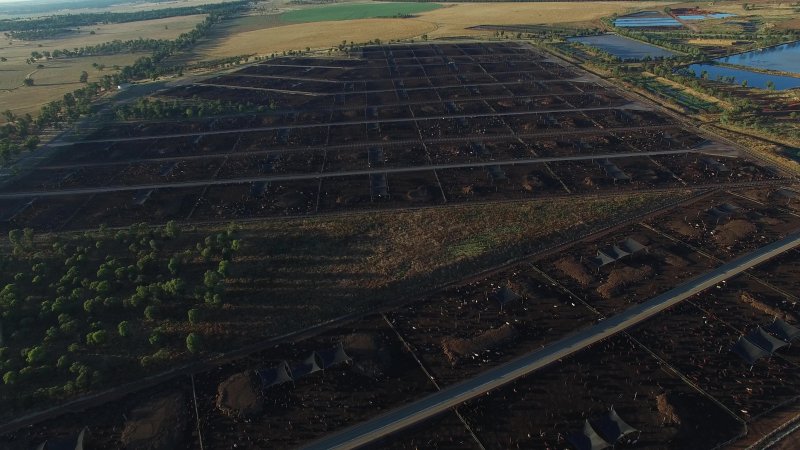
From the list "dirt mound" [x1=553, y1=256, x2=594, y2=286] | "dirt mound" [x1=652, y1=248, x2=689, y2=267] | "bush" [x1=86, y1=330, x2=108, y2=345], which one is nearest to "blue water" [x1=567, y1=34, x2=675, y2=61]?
"dirt mound" [x1=652, y1=248, x2=689, y2=267]

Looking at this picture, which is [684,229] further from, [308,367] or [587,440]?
[308,367]

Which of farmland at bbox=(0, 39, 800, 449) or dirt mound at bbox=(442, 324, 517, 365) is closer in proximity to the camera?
farmland at bbox=(0, 39, 800, 449)

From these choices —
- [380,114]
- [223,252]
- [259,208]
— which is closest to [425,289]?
[223,252]

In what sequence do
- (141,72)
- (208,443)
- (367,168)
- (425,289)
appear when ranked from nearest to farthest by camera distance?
(208,443)
(425,289)
(367,168)
(141,72)

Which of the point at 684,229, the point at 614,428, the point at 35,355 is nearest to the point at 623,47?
the point at 684,229

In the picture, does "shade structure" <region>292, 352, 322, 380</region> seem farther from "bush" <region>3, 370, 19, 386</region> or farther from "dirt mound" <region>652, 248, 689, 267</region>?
"dirt mound" <region>652, 248, 689, 267</region>

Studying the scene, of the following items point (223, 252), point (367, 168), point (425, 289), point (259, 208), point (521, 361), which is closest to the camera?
point (521, 361)

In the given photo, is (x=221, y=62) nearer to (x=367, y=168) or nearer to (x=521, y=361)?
(x=367, y=168)
